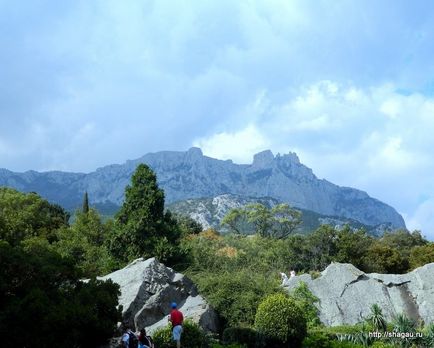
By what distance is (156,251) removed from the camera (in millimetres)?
29172

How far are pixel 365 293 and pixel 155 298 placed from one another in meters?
13.4

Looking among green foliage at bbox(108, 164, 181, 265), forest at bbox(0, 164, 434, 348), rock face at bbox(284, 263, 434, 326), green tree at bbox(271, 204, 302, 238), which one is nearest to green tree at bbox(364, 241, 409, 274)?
forest at bbox(0, 164, 434, 348)

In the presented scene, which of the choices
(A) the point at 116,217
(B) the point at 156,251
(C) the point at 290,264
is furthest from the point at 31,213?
(C) the point at 290,264

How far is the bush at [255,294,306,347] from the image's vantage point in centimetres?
1898

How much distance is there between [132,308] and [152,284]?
147cm

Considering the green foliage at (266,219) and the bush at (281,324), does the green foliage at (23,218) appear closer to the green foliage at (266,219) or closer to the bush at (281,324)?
the bush at (281,324)

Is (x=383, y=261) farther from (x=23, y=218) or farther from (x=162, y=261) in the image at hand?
(x=23, y=218)

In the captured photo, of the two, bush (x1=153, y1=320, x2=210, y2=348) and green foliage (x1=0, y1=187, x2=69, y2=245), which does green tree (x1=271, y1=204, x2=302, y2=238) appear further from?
bush (x1=153, y1=320, x2=210, y2=348)

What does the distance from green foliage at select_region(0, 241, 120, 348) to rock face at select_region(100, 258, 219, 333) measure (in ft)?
9.90

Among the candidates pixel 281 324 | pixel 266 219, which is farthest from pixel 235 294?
pixel 266 219

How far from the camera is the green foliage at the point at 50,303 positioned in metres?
13.7

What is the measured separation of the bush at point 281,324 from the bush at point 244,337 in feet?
0.84

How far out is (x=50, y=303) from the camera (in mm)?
14211

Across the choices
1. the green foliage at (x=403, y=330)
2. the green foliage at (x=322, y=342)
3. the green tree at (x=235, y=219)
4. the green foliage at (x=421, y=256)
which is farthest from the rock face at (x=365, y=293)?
the green tree at (x=235, y=219)
